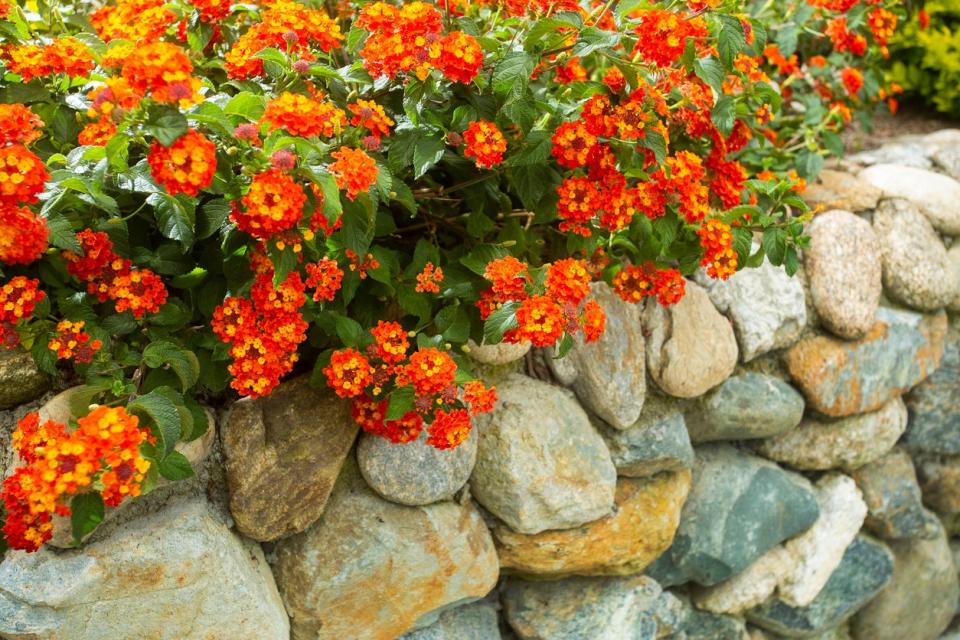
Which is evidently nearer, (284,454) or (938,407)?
(284,454)

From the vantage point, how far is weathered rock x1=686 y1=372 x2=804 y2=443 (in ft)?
7.84

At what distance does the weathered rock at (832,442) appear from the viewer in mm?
2621

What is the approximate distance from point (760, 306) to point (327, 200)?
1.46 m

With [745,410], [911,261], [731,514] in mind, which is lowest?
[731,514]

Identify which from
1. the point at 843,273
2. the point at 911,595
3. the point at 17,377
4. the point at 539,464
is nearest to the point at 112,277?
the point at 17,377

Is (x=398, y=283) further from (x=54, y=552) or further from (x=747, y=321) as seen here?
(x=747, y=321)

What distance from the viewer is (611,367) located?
2.18 meters

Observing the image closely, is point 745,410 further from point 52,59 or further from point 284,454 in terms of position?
point 52,59

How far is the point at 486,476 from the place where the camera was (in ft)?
6.70

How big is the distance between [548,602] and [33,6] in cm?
185

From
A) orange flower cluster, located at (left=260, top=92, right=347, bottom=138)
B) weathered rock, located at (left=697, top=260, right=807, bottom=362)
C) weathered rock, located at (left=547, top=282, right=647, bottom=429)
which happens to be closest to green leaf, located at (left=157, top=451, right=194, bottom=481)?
orange flower cluster, located at (left=260, top=92, right=347, bottom=138)

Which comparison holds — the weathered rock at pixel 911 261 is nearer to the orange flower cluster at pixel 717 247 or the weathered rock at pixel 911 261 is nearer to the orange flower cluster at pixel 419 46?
the orange flower cluster at pixel 717 247

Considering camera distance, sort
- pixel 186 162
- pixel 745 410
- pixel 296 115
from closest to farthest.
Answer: pixel 186 162, pixel 296 115, pixel 745 410

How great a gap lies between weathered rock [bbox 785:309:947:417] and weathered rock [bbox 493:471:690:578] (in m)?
0.49
